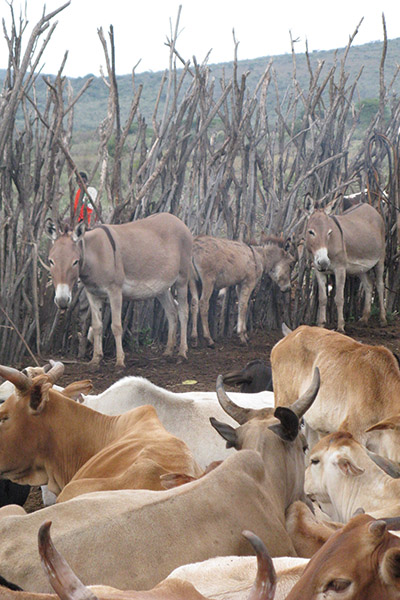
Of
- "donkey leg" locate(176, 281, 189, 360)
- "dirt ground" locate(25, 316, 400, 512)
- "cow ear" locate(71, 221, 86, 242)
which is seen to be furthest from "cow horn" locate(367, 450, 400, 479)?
"donkey leg" locate(176, 281, 189, 360)

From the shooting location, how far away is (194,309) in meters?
10.5

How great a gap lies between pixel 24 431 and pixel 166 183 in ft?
19.4

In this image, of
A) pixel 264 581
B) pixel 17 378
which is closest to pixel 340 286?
pixel 17 378

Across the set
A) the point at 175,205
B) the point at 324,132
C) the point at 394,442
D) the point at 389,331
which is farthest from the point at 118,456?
the point at 324,132

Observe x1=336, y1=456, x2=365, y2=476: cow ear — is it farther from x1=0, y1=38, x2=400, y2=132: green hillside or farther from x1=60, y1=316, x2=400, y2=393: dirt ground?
x1=0, y1=38, x2=400, y2=132: green hillside

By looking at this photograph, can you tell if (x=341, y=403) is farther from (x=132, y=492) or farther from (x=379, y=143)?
(x=379, y=143)

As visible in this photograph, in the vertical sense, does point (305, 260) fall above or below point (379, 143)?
below

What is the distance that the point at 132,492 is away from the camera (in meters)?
3.34

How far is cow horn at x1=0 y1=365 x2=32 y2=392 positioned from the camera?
4414 millimetres

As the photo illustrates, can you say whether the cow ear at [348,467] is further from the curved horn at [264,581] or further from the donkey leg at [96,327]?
the donkey leg at [96,327]

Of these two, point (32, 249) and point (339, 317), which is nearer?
point (32, 249)

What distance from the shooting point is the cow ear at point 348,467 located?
13.9ft

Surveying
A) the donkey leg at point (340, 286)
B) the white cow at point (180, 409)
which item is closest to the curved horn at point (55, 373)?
the white cow at point (180, 409)

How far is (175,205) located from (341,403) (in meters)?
5.37
